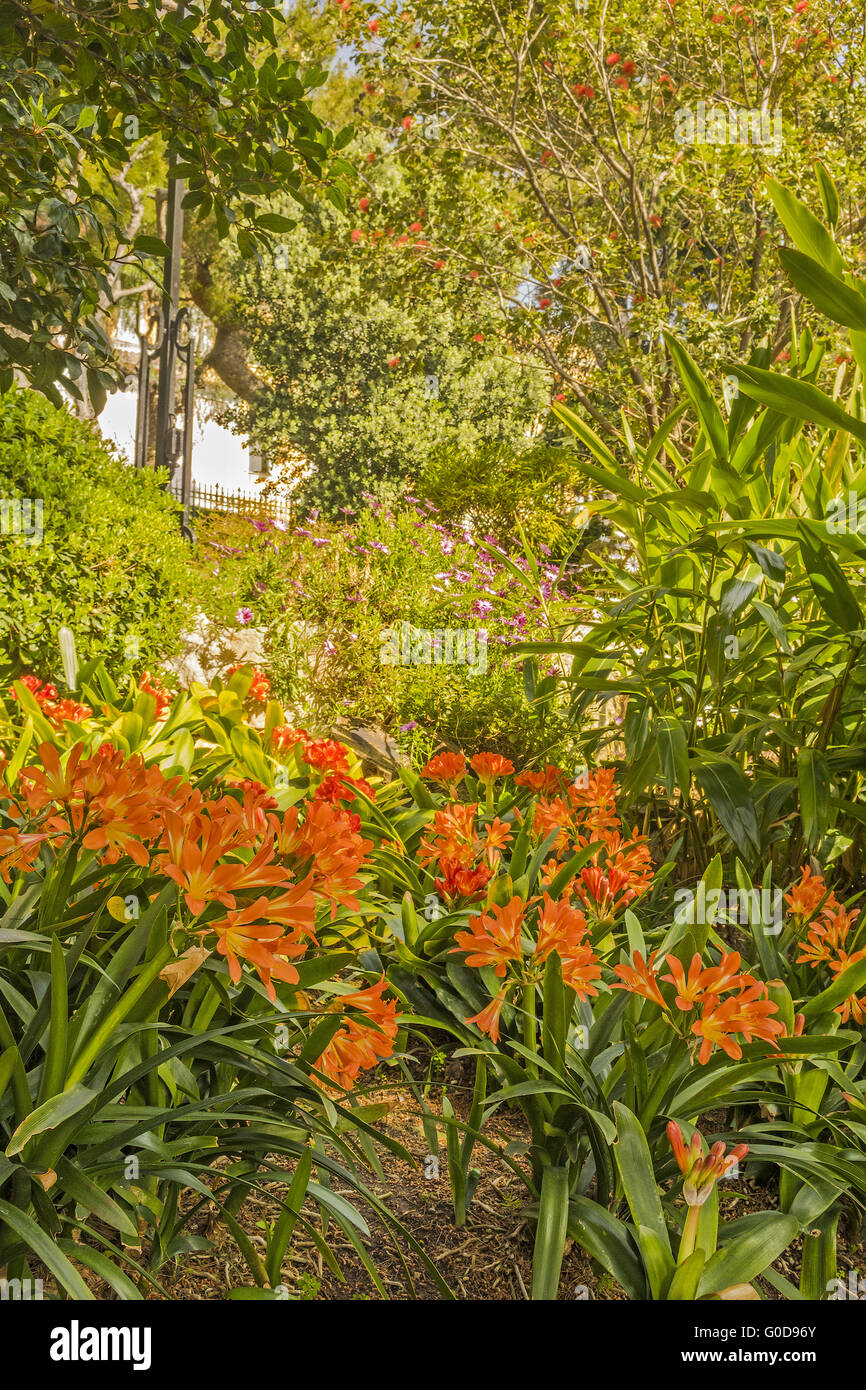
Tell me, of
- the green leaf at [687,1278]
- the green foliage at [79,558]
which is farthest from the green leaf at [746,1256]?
the green foliage at [79,558]

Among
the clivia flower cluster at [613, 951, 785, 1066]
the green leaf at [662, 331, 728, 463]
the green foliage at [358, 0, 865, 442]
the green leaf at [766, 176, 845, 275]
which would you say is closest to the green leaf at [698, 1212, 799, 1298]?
the clivia flower cluster at [613, 951, 785, 1066]

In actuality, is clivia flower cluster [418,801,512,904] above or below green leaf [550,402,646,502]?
below

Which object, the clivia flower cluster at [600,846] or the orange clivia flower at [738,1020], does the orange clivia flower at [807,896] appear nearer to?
the clivia flower cluster at [600,846]

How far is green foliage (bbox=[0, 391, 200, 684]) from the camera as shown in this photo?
3.89 metres

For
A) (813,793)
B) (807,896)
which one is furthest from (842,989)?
(813,793)

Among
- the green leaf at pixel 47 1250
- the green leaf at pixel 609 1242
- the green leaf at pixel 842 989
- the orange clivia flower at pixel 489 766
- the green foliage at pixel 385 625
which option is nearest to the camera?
the green leaf at pixel 47 1250

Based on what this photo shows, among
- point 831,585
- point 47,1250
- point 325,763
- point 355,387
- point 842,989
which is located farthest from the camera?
point 355,387

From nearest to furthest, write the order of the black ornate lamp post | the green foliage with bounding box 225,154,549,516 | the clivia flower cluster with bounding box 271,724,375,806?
1. the clivia flower cluster with bounding box 271,724,375,806
2. the black ornate lamp post
3. the green foliage with bounding box 225,154,549,516

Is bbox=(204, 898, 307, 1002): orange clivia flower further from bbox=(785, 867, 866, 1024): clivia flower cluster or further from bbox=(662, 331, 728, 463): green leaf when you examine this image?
bbox=(662, 331, 728, 463): green leaf

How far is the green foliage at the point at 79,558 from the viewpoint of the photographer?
3.89 meters

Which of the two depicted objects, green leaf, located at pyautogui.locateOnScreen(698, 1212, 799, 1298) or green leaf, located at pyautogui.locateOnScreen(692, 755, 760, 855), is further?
green leaf, located at pyautogui.locateOnScreen(692, 755, 760, 855)

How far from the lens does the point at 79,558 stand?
13.5 feet

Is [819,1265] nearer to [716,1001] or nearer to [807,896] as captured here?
[716,1001]

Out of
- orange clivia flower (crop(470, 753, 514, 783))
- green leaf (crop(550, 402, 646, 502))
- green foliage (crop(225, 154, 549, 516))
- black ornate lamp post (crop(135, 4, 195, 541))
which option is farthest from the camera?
green foliage (crop(225, 154, 549, 516))
